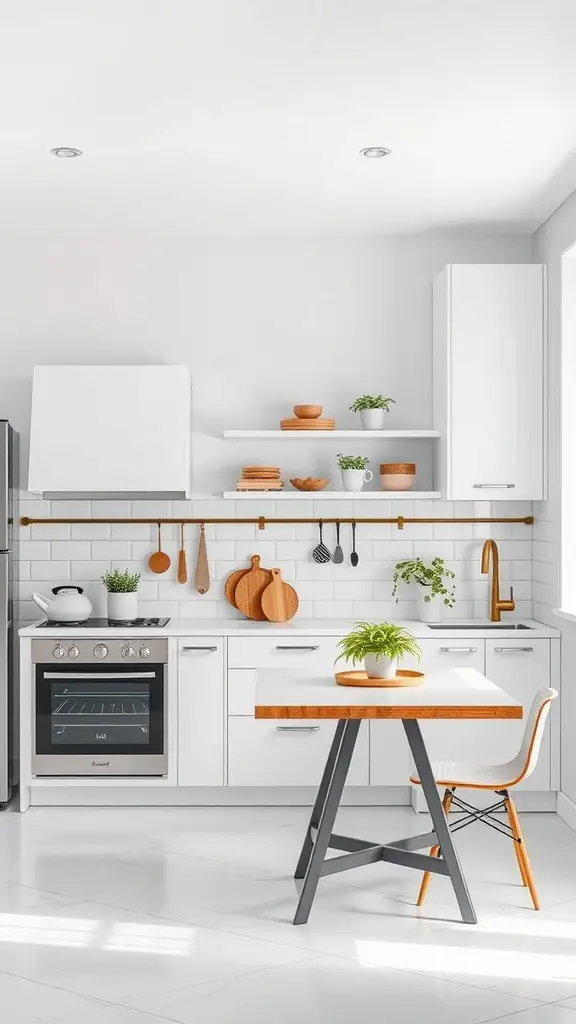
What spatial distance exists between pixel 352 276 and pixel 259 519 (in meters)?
1.38

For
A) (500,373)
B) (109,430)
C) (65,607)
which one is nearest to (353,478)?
(500,373)

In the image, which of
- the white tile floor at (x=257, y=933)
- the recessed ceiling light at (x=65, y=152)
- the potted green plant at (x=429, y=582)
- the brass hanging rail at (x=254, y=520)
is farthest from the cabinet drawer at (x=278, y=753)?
the recessed ceiling light at (x=65, y=152)

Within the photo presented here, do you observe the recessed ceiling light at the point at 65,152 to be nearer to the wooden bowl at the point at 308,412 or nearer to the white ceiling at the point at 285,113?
the white ceiling at the point at 285,113

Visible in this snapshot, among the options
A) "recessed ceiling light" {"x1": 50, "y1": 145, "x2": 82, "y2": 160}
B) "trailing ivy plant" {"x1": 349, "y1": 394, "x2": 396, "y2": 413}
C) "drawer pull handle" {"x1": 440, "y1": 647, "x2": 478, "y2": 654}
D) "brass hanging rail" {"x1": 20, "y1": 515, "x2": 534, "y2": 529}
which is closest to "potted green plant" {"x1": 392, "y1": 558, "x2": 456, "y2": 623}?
"brass hanging rail" {"x1": 20, "y1": 515, "x2": 534, "y2": 529}

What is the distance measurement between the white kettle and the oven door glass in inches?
10.7

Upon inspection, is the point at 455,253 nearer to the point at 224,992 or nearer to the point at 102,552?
the point at 102,552

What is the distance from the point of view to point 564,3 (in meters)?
3.05

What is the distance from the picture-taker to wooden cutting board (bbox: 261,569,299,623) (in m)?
5.52

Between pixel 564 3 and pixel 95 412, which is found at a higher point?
pixel 564 3

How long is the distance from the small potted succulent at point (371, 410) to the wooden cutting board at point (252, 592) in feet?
3.04

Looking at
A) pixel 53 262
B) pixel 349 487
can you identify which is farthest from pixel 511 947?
pixel 53 262

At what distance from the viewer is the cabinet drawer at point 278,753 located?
5.12 m

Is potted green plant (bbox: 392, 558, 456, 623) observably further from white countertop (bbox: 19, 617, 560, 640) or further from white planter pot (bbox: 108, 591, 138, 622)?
white planter pot (bbox: 108, 591, 138, 622)

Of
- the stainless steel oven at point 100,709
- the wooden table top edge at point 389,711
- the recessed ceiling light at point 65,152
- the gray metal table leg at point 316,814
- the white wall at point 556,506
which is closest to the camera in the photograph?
the wooden table top edge at point 389,711
